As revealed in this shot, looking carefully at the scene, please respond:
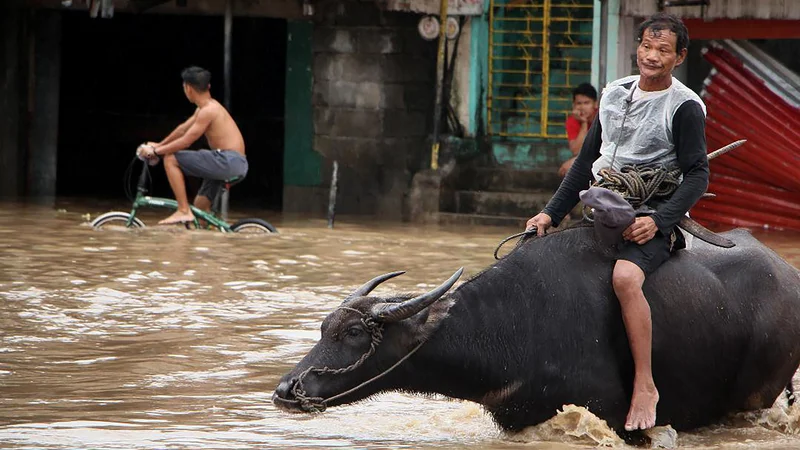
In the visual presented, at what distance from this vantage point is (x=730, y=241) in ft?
19.5

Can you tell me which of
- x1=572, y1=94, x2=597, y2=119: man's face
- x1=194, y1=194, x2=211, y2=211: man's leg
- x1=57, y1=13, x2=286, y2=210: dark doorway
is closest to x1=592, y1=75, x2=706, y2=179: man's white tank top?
x1=572, y1=94, x2=597, y2=119: man's face

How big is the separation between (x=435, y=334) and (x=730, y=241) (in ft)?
4.70

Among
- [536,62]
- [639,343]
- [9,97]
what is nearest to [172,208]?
[9,97]

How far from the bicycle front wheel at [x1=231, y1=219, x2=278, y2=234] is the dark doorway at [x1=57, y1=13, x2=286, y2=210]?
21.4ft

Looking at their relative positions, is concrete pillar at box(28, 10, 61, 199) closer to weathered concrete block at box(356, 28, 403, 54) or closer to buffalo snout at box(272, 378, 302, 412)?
weathered concrete block at box(356, 28, 403, 54)

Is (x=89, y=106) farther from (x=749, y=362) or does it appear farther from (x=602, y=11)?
(x=749, y=362)

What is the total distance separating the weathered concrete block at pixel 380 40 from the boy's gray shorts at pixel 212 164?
3712 mm

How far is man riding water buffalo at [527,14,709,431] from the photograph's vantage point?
5.52 metres

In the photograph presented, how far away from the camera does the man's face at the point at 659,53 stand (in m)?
5.66

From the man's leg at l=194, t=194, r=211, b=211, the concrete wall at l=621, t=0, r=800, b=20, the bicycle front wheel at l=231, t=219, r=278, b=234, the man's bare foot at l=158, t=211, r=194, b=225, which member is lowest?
the bicycle front wheel at l=231, t=219, r=278, b=234

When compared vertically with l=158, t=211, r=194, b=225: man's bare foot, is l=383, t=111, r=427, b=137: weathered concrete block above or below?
above

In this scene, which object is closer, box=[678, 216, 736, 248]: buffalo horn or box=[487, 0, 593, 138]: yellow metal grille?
box=[678, 216, 736, 248]: buffalo horn

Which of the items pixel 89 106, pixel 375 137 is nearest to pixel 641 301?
pixel 375 137

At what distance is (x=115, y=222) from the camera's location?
1299 cm
